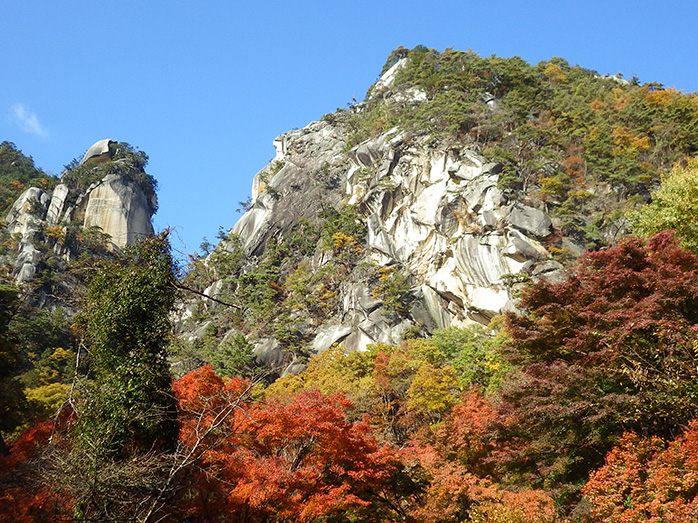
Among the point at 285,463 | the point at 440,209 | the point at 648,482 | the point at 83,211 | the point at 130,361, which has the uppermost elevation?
the point at 83,211

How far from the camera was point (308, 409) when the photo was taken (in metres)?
10.3

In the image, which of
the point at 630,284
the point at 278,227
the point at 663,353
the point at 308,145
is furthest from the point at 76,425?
the point at 308,145

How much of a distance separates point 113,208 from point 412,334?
46531mm

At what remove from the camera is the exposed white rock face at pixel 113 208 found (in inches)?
2350

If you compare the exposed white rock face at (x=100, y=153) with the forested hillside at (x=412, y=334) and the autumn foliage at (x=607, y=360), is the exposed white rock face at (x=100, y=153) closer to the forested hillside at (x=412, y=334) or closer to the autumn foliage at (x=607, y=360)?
the forested hillside at (x=412, y=334)

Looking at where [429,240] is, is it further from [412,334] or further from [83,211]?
[83,211]

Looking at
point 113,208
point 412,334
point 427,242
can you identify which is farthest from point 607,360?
→ point 113,208

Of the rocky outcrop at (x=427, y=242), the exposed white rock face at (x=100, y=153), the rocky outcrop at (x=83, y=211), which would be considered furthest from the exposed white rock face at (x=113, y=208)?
the rocky outcrop at (x=427, y=242)

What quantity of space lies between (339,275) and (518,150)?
17295 millimetres

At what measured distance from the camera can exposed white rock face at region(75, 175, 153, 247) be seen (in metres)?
59.7

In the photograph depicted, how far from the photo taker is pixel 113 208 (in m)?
60.6

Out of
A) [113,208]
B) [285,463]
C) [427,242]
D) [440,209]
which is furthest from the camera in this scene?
[113,208]

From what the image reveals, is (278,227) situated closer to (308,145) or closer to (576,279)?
(308,145)

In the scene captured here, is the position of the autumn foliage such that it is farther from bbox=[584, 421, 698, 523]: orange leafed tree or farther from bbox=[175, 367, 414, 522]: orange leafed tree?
bbox=[175, 367, 414, 522]: orange leafed tree
